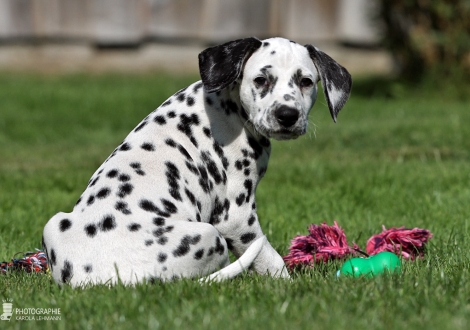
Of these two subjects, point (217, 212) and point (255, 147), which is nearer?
point (217, 212)

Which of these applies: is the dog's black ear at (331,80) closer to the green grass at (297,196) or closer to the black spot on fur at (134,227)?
the green grass at (297,196)

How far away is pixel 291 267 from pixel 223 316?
1.79 m

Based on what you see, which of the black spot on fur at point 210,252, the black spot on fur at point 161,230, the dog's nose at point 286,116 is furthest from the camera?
the dog's nose at point 286,116

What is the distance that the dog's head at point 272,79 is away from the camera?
5070mm

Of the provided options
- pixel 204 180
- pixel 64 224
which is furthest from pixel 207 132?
pixel 64 224

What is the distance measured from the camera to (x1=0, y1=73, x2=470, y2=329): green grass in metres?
3.93

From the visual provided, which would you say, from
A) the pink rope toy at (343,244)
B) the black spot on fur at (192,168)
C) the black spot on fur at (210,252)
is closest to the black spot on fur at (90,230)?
the black spot on fur at (210,252)

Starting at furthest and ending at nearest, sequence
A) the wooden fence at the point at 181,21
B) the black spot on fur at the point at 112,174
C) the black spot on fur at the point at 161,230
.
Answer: the wooden fence at the point at 181,21 < the black spot on fur at the point at 112,174 < the black spot on fur at the point at 161,230

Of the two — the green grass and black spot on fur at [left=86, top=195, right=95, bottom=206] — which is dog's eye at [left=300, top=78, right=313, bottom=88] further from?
black spot on fur at [left=86, top=195, right=95, bottom=206]

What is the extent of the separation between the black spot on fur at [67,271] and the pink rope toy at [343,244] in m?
1.74

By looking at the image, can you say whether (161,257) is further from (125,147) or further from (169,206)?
(125,147)

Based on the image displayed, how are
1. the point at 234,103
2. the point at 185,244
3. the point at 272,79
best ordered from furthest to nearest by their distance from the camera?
the point at 234,103 → the point at 272,79 → the point at 185,244

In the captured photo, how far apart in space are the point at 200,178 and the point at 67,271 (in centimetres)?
110

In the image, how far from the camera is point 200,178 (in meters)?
5.12
